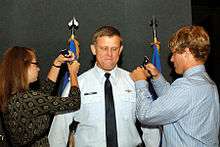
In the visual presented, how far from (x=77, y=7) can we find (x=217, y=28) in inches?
200

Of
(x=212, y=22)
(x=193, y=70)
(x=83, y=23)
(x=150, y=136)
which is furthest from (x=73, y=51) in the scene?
(x=212, y=22)

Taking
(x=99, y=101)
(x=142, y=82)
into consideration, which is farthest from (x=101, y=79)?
(x=142, y=82)

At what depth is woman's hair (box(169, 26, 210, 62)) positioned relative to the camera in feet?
5.93

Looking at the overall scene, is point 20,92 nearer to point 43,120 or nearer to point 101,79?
point 43,120

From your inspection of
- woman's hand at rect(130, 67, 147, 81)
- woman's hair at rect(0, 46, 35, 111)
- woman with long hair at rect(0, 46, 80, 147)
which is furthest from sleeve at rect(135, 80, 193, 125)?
woman's hair at rect(0, 46, 35, 111)

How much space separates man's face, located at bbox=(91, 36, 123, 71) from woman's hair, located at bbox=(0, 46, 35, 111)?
1.70ft

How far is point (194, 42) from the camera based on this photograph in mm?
1803

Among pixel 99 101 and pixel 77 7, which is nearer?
pixel 99 101

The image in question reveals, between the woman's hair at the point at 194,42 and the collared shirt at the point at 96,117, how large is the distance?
0.59 meters

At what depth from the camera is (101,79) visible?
227 cm

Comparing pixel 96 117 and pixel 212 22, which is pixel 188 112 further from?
pixel 212 22

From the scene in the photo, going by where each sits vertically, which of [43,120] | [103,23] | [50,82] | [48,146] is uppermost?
[103,23]

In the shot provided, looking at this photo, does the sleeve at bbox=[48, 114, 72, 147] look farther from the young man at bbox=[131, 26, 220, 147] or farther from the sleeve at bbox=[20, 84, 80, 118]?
the young man at bbox=[131, 26, 220, 147]

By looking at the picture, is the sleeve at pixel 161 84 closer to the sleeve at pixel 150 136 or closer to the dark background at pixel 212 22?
the sleeve at pixel 150 136
